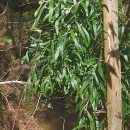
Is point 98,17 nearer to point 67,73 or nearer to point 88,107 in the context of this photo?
point 67,73

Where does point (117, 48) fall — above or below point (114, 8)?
below

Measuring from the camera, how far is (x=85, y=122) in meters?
2.51

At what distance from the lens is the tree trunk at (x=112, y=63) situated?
2.16 m

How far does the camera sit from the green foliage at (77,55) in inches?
85.3

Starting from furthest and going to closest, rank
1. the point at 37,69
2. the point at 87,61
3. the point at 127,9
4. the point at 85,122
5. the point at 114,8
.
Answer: the point at 127,9, the point at 37,69, the point at 85,122, the point at 87,61, the point at 114,8

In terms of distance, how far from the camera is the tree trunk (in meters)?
2.16

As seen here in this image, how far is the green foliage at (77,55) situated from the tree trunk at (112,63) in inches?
2.5

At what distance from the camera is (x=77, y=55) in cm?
228

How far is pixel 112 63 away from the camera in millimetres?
2213

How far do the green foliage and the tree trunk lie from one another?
64mm

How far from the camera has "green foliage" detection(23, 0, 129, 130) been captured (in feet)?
7.11

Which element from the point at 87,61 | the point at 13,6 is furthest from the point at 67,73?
the point at 13,6

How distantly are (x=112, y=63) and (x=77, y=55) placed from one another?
9.5 inches

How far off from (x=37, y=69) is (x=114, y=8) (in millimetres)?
866
